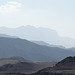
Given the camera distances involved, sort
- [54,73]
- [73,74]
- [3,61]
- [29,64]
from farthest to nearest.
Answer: [3,61]
[29,64]
[54,73]
[73,74]

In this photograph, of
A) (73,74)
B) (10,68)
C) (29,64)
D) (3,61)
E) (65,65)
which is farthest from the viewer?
(3,61)

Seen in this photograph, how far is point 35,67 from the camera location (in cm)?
12756

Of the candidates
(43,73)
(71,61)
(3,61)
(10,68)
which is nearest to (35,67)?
(10,68)

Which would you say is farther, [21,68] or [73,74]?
[21,68]

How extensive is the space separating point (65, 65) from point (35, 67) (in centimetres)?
4478

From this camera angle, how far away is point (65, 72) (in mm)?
66125

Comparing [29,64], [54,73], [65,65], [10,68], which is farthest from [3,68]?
[54,73]

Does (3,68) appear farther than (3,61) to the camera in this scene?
No

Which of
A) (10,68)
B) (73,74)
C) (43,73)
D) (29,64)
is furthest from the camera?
(29,64)

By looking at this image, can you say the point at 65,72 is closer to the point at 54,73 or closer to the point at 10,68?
the point at 54,73

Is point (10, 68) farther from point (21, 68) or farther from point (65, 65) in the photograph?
point (65, 65)

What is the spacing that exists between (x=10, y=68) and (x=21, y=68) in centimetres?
563

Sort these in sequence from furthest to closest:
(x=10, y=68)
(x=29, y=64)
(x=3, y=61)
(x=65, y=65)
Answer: (x=3, y=61) → (x=29, y=64) → (x=10, y=68) → (x=65, y=65)

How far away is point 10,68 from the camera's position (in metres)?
121
